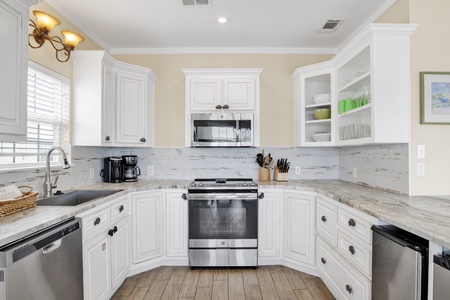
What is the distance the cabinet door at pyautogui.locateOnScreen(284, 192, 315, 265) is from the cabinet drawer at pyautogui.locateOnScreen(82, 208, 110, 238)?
178 centimetres

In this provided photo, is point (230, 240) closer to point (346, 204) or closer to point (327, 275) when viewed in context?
point (327, 275)

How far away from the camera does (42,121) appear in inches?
85.5

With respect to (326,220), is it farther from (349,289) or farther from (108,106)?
(108,106)

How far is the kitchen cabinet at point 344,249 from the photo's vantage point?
1640mm

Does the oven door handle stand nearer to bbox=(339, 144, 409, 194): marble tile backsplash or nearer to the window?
bbox=(339, 144, 409, 194): marble tile backsplash

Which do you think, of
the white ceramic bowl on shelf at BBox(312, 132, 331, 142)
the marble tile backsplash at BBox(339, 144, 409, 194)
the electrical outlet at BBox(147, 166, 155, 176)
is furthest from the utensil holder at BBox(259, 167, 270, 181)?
the electrical outlet at BBox(147, 166, 155, 176)

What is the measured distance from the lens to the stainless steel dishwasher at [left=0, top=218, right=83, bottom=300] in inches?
43.6

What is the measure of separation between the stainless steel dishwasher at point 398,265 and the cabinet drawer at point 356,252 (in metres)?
0.06

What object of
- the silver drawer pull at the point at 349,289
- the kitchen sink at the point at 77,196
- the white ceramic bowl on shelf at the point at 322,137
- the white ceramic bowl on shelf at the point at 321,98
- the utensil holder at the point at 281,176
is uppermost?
the white ceramic bowl on shelf at the point at 321,98

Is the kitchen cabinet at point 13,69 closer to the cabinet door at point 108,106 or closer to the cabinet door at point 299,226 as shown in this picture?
the cabinet door at point 108,106

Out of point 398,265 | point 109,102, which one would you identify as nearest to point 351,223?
point 398,265

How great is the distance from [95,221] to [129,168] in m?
1.26

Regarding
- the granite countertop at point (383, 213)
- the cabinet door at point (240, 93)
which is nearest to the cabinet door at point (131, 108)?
the granite countertop at point (383, 213)

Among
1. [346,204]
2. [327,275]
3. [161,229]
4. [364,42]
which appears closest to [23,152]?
[161,229]
